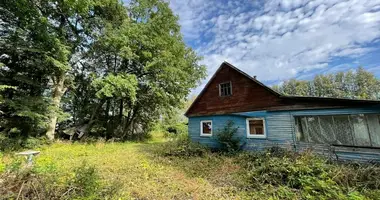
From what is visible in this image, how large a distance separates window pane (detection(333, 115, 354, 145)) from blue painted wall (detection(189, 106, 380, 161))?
0.26 m

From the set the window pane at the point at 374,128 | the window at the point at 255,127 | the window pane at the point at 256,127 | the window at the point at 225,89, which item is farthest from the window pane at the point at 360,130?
the window at the point at 225,89

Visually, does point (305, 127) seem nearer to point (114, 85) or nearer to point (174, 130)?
point (114, 85)

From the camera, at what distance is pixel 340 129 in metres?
7.32

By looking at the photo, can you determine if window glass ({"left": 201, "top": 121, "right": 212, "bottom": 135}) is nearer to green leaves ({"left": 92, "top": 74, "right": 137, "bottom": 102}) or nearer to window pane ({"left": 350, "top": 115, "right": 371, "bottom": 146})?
green leaves ({"left": 92, "top": 74, "right": 137, "bottom": 102})

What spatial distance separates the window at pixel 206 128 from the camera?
40.3 feet

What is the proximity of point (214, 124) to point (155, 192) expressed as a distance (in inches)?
288

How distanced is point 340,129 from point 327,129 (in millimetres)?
432

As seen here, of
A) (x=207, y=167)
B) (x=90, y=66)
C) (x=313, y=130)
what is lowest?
(x=207, y=167)

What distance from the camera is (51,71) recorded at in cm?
1218

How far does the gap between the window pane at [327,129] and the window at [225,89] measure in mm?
4967

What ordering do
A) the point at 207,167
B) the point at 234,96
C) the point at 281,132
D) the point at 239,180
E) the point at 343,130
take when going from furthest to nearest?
the point at 234,96
the point at 281,132
the point at 207,167
the point at 343,130
the point at 239,180

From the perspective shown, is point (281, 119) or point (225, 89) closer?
point (281, 119)

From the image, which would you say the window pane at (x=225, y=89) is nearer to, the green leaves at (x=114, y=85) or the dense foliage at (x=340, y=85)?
the green leaves at (x=114, y=85)

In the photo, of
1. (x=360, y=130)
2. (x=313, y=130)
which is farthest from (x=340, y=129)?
(x=313, y=130)
